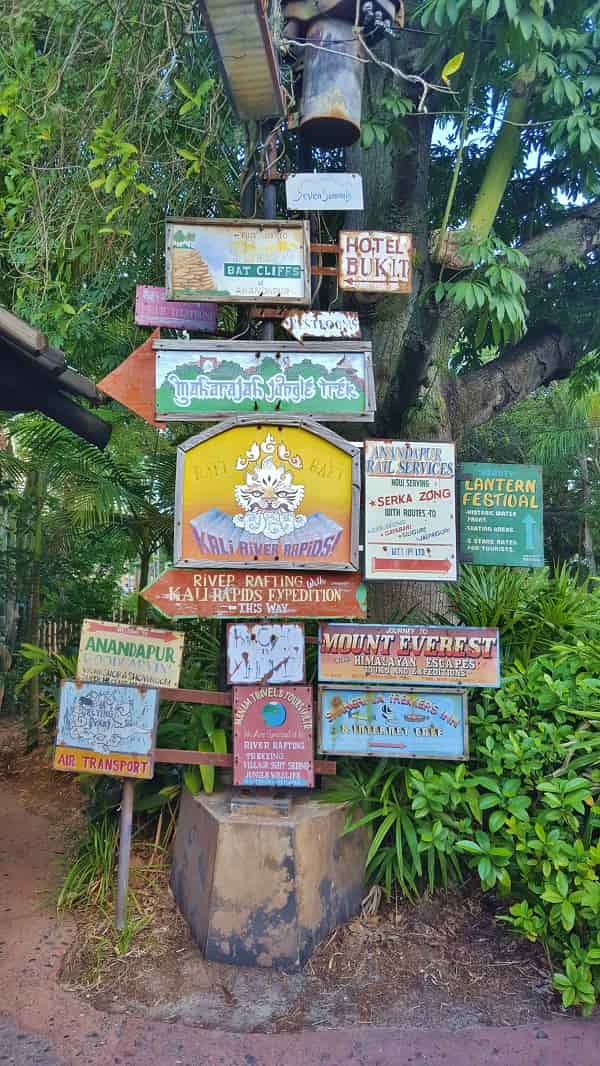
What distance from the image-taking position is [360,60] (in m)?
4.06

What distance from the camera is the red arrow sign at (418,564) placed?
12.8 feet

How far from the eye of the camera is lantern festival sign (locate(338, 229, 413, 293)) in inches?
158

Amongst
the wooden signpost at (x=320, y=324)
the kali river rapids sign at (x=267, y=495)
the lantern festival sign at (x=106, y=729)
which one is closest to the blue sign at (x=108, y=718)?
the lantern festival sign at (x=106, y=729)

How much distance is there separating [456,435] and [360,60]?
2237 millimetres

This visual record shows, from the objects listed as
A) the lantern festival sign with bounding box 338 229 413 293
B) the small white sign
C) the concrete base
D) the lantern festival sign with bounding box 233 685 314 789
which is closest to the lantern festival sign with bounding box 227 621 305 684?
the lantern festival sign with bounding box 233 685 314 789

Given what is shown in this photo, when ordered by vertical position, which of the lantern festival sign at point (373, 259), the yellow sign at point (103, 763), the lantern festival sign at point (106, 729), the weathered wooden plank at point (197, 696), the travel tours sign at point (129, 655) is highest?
the lantern festival sign at point (373, 259)

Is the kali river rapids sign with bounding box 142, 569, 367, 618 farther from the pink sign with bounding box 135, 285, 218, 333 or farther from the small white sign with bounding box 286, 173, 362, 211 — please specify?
the small white sign with bounding box 286, 173, 362, 211

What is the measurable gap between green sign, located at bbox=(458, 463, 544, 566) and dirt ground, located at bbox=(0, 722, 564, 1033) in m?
1.84

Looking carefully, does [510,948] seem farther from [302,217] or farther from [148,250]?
[148,250]

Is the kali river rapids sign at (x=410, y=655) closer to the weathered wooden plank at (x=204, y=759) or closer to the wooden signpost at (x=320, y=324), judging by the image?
the weathered wooden plank at (x=204, y=759)

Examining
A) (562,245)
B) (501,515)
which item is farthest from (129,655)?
(562,245)

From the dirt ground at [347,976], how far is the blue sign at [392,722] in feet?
2.77

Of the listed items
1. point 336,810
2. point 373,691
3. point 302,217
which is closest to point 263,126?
point 302,217

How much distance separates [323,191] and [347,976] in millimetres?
4012
